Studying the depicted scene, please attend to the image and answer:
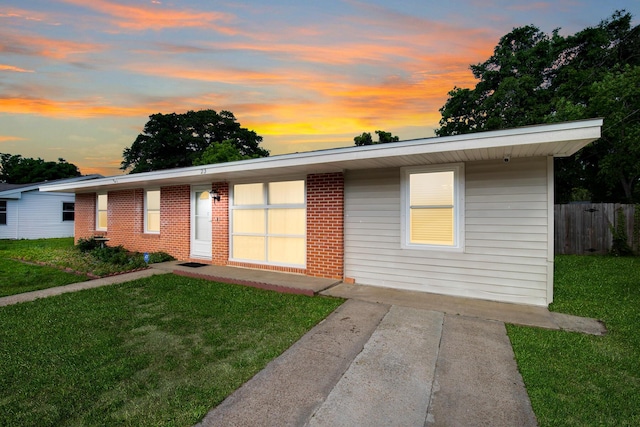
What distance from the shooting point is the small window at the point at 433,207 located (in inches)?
219

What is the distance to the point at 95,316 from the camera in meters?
4.62

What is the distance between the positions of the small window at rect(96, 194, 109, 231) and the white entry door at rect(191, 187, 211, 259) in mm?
5604

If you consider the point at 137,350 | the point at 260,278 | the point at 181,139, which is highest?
the point at 181,139

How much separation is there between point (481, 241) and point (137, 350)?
5267 mm

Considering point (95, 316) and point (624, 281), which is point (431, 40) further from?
point (95, 316)

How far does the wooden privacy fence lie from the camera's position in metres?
10.5

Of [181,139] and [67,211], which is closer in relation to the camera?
[67,211]

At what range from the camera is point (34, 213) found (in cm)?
1777

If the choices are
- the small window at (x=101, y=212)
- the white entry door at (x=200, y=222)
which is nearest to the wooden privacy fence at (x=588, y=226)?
the white entry door at (x=200, y=222)

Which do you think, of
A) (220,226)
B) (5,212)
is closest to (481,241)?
(220,226)

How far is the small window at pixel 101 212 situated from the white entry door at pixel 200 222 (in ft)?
18.4

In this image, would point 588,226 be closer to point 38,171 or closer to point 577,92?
point 577,92

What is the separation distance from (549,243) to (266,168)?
5.23m

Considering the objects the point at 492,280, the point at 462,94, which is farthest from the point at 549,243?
the point at 462,94
